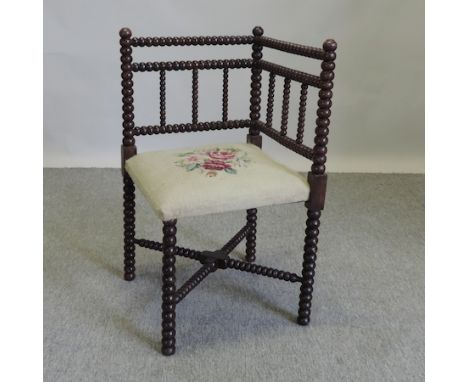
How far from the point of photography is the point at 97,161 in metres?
2.96

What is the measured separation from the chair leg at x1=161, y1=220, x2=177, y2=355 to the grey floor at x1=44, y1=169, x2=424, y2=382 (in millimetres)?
44

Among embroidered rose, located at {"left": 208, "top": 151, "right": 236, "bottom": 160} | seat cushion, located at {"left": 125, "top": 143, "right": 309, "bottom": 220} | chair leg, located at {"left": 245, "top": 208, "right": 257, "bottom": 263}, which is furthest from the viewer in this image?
chair leg, located at {"left": 245, "top": 208, "right": 257, "bottom": 263}

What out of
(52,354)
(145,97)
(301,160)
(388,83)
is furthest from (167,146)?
(52,354)

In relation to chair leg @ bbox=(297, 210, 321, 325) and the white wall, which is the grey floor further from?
the white wall

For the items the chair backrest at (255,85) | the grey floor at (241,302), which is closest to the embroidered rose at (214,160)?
the chair backrest at (255,85)

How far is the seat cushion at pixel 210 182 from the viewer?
1488 mm

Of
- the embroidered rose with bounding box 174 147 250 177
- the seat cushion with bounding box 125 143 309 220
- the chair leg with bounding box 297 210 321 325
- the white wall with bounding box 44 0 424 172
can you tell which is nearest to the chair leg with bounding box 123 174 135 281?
the seat cushion with bounding box 125 143 309 220

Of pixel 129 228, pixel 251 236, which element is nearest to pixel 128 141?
pixel 129 228

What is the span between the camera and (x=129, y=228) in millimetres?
1891

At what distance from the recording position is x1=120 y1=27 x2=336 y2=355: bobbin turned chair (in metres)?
1.51

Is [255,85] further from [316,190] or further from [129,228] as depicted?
[129,228]

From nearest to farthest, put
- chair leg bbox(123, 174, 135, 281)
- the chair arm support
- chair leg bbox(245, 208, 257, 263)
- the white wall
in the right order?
the chair arm support
chair leg bbox(123, 174, 135, 281)
chair leg bbox(245, 208, 257, 263)
the white wall

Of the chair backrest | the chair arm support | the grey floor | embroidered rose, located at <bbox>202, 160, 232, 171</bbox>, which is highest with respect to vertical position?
the chair backrest

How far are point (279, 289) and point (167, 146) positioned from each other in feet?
4.13
